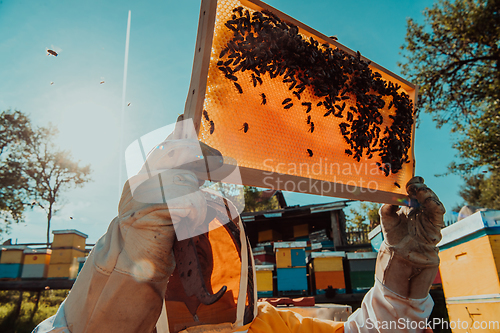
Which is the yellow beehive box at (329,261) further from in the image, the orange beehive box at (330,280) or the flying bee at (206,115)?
the flying bee at (206,115)

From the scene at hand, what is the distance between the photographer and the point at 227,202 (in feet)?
6.57

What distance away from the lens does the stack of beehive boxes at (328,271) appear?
8.12 metres

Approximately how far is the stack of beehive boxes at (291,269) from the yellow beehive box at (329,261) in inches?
16.0

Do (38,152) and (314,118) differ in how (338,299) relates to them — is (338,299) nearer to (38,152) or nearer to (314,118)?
(314,118)

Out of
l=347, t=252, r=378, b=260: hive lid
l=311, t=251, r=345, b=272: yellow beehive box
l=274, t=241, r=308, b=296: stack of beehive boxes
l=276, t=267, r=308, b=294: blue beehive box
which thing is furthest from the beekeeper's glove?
l=347, t=252, r=378, b=260: hive lid

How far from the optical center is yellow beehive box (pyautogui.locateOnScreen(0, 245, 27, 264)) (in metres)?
10.4

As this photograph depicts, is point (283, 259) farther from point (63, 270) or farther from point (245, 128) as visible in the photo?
point (63, 270)

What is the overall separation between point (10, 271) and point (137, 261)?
12.5 m

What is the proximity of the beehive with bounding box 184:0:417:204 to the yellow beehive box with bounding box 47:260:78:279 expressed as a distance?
10.8 metres

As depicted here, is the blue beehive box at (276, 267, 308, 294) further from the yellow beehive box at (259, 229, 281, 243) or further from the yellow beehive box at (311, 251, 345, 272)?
the yellow beehive box at (259, 229, 281, 243)

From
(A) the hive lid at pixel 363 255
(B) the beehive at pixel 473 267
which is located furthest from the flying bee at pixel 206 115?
(A) the hive lid at pixel 363 255

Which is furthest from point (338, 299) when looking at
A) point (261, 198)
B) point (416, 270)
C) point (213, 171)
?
point (261, 198)

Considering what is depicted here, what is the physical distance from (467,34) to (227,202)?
13392mm

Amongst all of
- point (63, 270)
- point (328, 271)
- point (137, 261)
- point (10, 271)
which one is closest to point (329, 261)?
point (328, 271)
